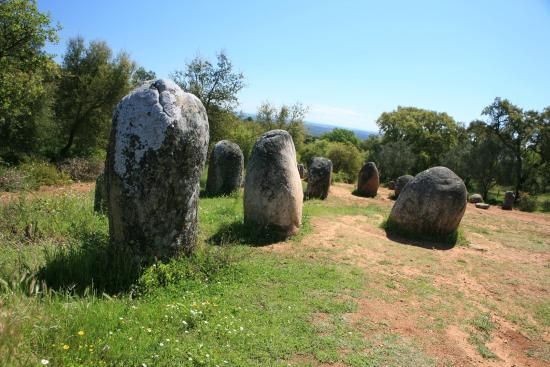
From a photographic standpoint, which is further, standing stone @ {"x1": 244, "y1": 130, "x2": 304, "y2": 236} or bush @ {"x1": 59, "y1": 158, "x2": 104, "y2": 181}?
bush @ {"x1": 59, "y1": 158, "x2": 104, "y2": 181}

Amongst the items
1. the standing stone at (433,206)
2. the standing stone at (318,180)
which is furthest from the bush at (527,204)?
the standing stone at (433,206)

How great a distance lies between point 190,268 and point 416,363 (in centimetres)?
360

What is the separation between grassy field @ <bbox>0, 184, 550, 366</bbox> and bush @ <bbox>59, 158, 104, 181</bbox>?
1190 cm

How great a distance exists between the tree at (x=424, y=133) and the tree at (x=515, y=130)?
13.3 m

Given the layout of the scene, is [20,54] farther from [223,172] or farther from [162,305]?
[162,305]

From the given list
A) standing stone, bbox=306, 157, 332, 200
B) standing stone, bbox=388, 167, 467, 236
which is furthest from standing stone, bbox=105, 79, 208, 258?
standing stone, bbox=306, 157, 332, 200

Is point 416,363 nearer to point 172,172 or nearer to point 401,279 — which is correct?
point 401,279

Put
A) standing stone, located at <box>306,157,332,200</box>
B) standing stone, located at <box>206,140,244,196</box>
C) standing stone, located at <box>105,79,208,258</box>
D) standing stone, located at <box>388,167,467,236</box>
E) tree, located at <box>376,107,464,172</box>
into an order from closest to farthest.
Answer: standing stone, located at <box>105,79,208,258</box>
standing stone, located at <box>388,167,467,236</box>
standing stone, located at <box>206,140,244,196</box>
standing stone, located at <box>306,157,332,200</box>
tree, located at <box>376,107,464,172</box>

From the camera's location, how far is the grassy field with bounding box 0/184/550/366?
14.1 ft

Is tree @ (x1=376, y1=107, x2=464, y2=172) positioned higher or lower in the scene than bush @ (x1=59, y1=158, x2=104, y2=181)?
higher

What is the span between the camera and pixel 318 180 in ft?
60.2

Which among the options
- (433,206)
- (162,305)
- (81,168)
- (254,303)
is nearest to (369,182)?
(433,206)

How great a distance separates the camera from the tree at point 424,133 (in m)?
47.1

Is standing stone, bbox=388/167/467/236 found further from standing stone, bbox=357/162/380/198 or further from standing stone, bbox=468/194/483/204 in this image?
standing stone, bbox=468/194/483/204
